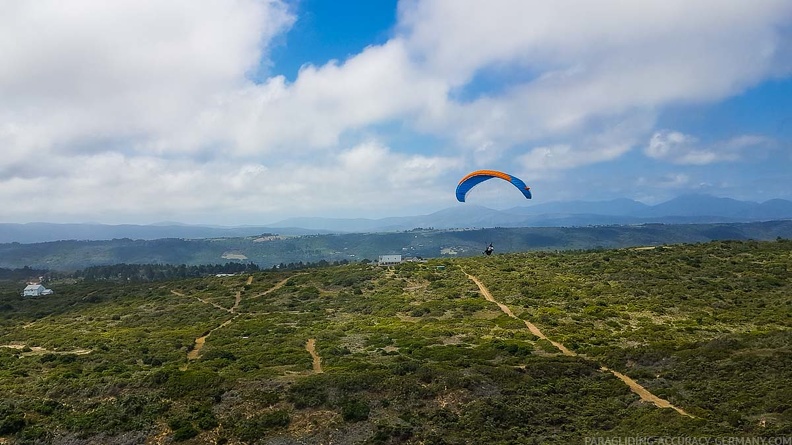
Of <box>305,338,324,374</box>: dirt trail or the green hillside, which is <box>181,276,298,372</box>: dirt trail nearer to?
the green hillside

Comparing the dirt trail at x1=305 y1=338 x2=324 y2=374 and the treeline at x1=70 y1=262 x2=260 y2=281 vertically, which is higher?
the dirt trail at x1=305 y1=338 x2=324 y2=374

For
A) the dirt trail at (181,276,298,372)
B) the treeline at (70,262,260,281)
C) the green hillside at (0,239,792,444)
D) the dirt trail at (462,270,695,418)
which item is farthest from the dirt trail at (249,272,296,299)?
the treeline at (70,262,260,281)

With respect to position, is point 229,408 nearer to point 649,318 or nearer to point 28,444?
point 28,444

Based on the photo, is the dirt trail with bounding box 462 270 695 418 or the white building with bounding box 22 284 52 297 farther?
the white building with bounding box 22 284 52 297

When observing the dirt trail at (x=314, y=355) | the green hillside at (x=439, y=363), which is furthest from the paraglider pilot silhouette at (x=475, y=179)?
the dirt trail at (x=314, y=355)

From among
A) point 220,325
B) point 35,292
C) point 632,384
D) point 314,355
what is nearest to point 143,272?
point 35,292

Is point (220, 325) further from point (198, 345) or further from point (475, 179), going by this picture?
point (475, 179)
